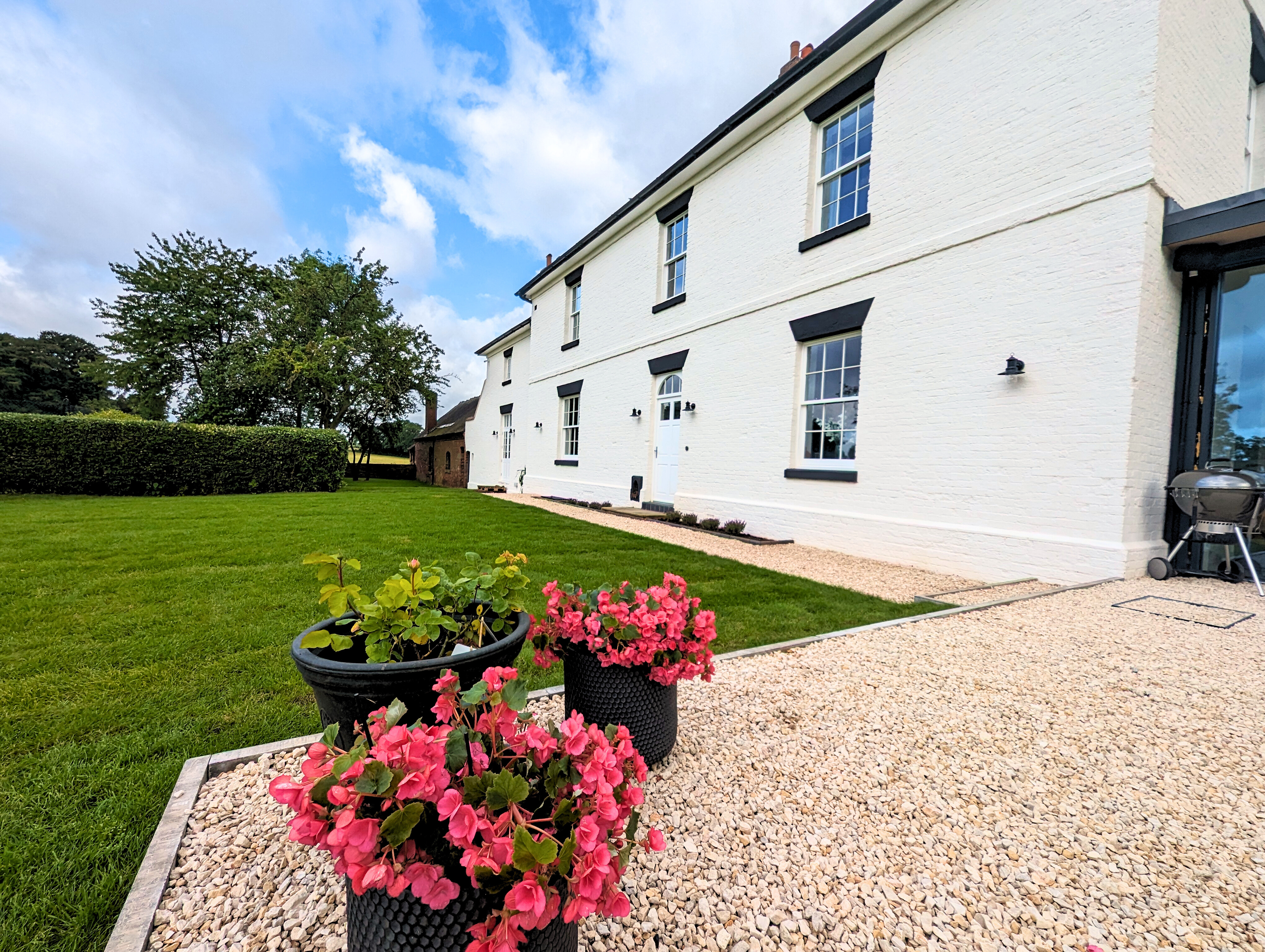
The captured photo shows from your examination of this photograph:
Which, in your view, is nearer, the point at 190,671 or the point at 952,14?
the point at 190,671

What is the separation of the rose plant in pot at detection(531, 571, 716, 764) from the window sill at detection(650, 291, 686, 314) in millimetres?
8811

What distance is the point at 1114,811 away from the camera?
1832mm

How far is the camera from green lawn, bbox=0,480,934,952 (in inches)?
61.4

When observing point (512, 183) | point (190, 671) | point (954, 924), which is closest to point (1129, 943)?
point (954, 924)

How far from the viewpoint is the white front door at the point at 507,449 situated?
17.9m

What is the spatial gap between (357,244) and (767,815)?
28.8m

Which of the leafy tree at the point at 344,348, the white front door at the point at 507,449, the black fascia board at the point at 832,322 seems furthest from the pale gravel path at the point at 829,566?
the leafy tree at the point at 344,348

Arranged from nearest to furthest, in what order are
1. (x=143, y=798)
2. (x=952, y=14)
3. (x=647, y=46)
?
(x=143, y=798) → (x=952, y=14) → (x=647, y=46)

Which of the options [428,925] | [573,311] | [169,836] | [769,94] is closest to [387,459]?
[573,311]

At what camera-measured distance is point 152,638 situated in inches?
126

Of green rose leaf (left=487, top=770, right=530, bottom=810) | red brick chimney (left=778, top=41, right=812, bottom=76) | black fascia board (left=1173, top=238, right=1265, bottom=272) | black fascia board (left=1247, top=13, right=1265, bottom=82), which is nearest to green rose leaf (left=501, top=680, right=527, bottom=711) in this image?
green rose leaf (left=487, top=770, right=530, bottom=810)

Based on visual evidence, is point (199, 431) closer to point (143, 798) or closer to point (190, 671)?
point (190, 671)

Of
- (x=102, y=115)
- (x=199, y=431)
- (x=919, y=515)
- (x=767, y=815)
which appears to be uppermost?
(x=102, y=115)

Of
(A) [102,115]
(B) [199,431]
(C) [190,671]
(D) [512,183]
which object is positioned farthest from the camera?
(B) [199,431]
